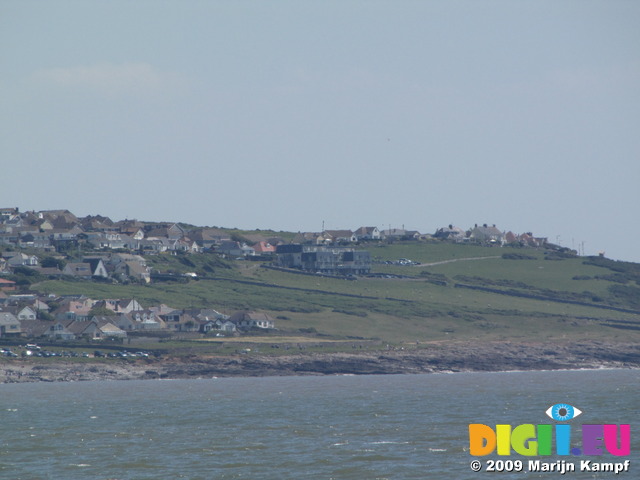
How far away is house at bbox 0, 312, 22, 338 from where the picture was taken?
119688mm

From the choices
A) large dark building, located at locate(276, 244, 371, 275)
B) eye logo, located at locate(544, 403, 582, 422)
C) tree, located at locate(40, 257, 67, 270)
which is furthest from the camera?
large dark building, located at locate(276, 244, 371, 275)

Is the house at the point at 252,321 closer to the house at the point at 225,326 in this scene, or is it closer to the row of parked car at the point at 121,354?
the house at the point at 225,326

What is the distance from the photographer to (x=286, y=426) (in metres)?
54.6

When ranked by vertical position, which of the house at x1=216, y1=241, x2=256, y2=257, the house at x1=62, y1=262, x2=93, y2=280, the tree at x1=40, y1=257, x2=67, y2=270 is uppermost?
the house at x1=216, y1=241, x2=256, y2=257

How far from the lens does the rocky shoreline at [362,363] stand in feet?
337

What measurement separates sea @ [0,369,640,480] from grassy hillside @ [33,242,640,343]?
37.2 meters

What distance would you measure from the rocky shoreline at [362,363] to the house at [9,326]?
55.6ft

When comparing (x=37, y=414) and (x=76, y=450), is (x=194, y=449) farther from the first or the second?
(x=37, y=414)

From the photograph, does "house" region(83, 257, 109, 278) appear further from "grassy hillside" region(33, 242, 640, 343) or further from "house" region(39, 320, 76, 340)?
"house" region(39, 320, 76, 340)

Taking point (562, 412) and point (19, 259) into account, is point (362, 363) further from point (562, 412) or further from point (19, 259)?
point (19, 259)

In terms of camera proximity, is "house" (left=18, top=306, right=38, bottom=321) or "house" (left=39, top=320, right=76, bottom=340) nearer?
"house" (left=39, top=320, right=76, bottom=340)

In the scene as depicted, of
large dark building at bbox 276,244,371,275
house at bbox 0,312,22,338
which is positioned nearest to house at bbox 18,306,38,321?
house at bbox 0,312,22,338

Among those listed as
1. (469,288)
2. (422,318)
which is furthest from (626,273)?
(422,318)

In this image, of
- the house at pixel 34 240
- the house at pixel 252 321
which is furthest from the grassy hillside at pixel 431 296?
the house at pixel 34 240
